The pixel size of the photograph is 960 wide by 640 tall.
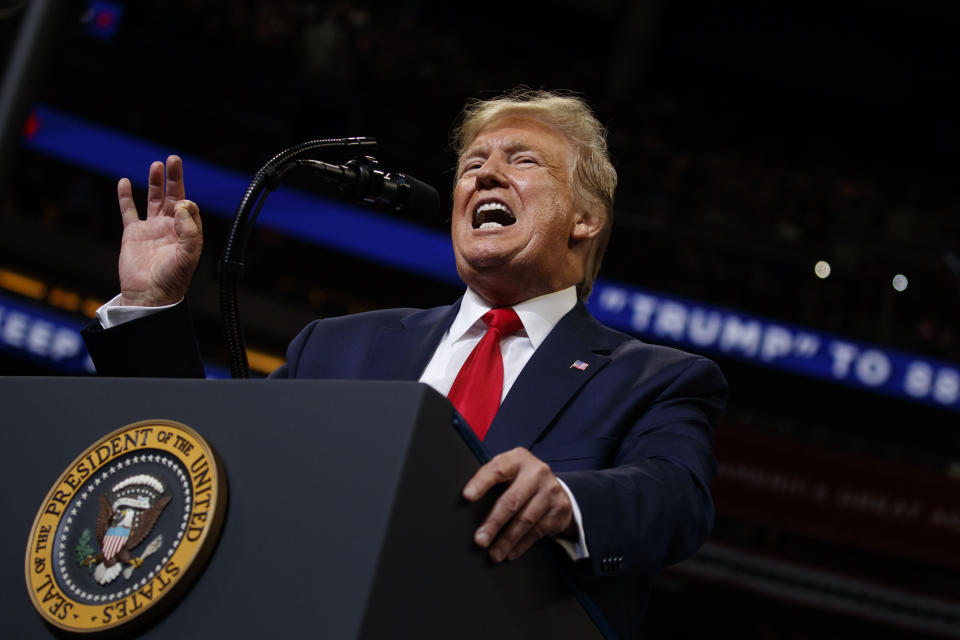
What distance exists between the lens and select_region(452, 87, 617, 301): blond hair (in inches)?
66.1

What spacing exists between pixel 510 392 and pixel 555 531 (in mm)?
394

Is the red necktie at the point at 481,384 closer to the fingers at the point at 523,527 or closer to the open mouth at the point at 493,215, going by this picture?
the open mouth at the point at 493,215

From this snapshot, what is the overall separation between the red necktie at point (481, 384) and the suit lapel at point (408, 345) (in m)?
0.09

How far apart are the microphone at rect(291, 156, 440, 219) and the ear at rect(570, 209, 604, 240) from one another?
1.52ft

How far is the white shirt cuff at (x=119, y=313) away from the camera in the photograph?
1229 mm

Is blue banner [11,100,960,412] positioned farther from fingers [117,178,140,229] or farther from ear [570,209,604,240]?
fingers [117,178,140,229]

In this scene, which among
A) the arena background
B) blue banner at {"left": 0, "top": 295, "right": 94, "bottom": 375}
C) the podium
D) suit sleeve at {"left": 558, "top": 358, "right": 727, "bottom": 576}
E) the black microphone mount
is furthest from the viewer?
the arena background

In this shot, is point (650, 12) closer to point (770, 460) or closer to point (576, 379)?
point (770, 460)

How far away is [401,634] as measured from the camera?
2.25 feet

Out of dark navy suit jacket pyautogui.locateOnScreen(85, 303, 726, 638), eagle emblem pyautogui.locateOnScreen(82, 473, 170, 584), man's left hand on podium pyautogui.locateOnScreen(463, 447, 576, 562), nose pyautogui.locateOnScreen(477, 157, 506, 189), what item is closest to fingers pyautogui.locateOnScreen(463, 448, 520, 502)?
man's left hand on podium pyautogui.locateOnScreen(463, 447, 576, 562)

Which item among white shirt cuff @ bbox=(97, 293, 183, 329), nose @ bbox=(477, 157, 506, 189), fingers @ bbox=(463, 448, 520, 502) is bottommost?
white shirt cuff @ bbox=(97, 293, 183, 329)

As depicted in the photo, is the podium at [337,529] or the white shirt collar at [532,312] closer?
the podium at [337,529]

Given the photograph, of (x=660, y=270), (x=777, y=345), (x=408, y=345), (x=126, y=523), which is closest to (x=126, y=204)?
(x=408, y=345)

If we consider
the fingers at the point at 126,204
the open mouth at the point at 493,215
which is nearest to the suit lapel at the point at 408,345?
the open mouth at the point at 493,215
